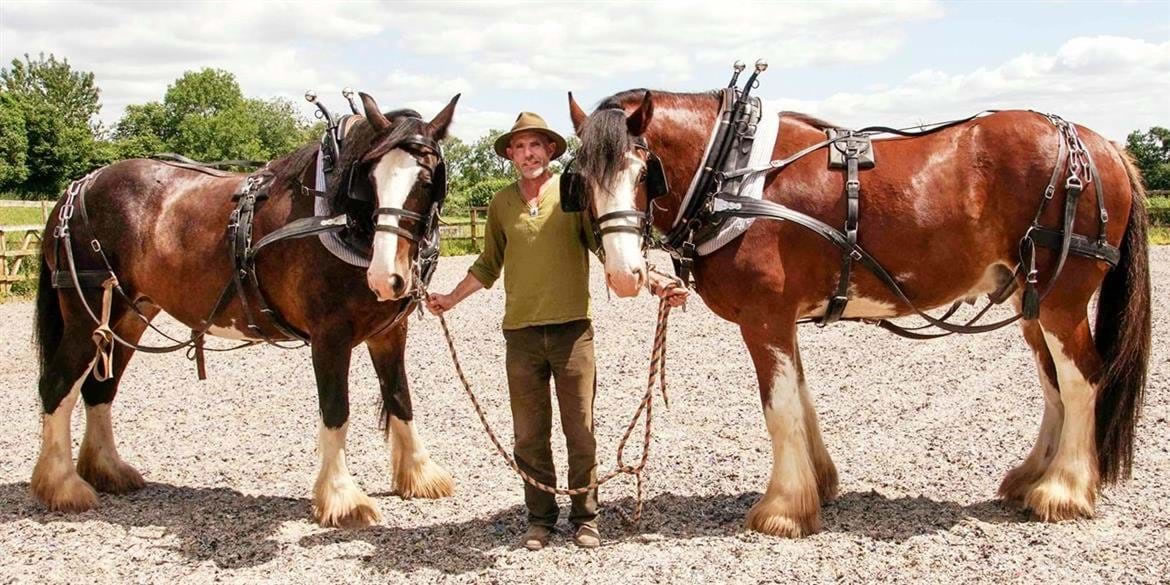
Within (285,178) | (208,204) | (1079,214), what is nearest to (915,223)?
(1079,214)

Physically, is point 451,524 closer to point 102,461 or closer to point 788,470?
point 788,470

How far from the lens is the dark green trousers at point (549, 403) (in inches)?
162

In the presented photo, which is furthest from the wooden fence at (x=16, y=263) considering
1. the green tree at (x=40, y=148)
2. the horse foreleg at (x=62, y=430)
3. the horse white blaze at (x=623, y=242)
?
the green tree at (x=40, y=148)

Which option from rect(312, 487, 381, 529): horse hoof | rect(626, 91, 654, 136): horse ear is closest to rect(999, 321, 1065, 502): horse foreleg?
rect(626, 91, 654, 136): horse ear

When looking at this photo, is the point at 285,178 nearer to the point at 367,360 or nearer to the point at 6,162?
the point at 367,360

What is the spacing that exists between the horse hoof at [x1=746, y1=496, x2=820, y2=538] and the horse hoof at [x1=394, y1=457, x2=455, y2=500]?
176 centimetres

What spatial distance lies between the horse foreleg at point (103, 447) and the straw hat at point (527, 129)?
8.95 ft

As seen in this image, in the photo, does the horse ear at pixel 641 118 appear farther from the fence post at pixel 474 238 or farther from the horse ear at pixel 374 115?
the fence post at pixel 474 238

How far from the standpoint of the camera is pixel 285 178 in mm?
4859

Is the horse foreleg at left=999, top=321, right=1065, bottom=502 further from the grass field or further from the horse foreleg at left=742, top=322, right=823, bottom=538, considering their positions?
the grass field

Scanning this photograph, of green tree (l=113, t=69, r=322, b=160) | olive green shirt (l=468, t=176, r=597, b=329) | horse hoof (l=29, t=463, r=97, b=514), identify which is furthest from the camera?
green tree (l=113, t=69, r=322, b=160)

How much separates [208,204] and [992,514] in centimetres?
434

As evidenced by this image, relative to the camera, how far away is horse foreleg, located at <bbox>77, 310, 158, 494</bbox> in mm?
5430

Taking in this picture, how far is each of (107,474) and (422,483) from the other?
6.24 feet
